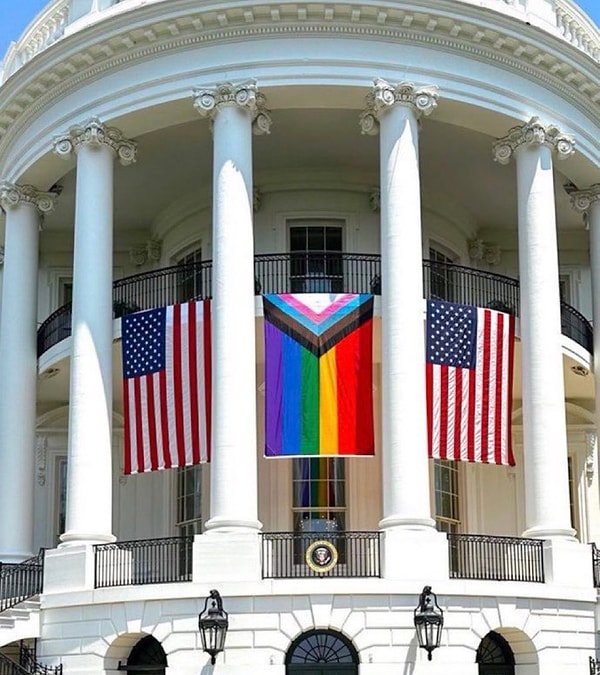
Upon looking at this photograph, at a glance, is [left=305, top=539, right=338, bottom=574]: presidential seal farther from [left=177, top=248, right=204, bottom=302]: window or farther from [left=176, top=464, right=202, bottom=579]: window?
[left=177, top=248, right=204, bottom=302]: window

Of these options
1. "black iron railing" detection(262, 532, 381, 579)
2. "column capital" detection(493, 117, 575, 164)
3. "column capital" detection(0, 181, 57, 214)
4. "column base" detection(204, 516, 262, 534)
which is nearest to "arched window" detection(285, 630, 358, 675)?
"black iron railing" detection(262, 532, 381, 579)

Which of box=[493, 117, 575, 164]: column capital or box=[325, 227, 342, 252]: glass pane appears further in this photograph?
box=[325, 227, 342, 252]: glass pane

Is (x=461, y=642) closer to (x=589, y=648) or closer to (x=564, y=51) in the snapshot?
(x=589, y=648)

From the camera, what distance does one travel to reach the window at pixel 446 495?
30203 mm

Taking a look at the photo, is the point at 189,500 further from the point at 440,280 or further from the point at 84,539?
the point at 440,280

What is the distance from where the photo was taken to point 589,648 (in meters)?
24.8

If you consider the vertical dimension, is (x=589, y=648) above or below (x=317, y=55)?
below

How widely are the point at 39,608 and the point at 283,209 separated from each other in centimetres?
1075

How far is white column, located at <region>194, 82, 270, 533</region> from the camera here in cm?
2389

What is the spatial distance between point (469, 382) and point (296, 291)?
5.44 m

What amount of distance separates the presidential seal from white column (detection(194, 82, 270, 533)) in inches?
41.6

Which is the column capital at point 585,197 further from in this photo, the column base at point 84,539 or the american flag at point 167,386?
the column base at point 84,539

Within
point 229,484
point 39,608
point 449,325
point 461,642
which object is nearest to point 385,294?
point 449,325

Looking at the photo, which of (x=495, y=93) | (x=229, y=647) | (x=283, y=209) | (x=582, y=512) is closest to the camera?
(x=229, y=647)
